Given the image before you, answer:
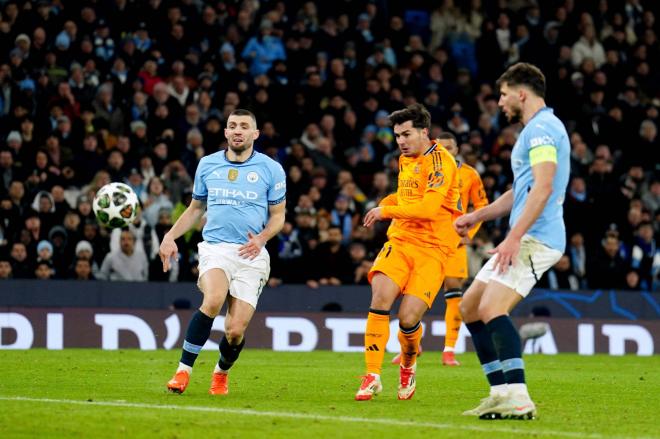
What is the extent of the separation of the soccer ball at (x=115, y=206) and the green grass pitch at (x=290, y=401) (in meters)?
1.69

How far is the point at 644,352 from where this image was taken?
787 inches

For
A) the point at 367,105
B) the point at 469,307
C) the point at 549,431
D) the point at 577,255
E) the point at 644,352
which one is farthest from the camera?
the point at 367,105

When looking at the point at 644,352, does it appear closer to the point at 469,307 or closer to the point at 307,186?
the point at 307,186

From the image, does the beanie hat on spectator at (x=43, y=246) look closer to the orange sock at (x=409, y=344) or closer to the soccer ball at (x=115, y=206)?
the soccer ball at (x=115, y=206)

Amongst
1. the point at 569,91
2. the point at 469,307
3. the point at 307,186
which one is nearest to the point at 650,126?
the point at 569,91

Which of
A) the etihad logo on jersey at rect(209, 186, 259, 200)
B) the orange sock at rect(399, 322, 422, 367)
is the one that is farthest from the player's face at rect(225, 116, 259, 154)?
the orange sock at rect(399, 322, 422, 367)

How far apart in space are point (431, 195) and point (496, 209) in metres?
1.82

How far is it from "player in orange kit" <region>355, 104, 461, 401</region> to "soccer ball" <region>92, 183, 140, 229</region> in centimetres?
457

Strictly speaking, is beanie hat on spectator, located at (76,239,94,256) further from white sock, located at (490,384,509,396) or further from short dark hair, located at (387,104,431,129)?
white sock, located at (490,384,509,396)

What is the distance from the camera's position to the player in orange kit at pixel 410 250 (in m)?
10.5

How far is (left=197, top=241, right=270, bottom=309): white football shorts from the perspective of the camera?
415 inches

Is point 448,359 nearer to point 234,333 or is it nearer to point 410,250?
point 410,250

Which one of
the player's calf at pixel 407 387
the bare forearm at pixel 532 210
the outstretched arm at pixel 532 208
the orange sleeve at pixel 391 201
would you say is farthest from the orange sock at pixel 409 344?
the bare forearm at pixel 532 210

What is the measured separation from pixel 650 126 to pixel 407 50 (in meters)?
5.11
